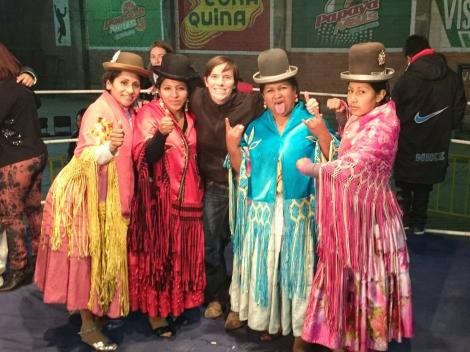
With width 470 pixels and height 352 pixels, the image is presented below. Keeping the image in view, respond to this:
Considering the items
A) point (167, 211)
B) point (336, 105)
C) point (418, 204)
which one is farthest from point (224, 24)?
point (336, 105)

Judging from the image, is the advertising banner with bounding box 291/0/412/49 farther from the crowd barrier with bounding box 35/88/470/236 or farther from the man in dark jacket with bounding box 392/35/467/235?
the man in dark jacket with bounding box 392/35/467/235

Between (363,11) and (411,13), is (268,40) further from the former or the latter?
(411,13)

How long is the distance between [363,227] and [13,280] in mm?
2704

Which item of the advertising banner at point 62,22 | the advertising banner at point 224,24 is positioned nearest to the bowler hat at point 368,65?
the advertising banner at point 224,24

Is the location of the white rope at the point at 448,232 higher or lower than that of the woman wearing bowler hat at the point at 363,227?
lower

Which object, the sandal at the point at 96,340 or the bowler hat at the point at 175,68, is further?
the sandal at the point at 96,340

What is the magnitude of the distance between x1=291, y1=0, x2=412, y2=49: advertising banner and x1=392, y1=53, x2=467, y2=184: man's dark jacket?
6020 mm

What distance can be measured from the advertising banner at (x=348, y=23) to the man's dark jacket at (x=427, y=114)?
602 cm

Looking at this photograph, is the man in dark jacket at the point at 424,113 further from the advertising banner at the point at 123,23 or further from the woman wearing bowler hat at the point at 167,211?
the advertising banner at the point at 123,23

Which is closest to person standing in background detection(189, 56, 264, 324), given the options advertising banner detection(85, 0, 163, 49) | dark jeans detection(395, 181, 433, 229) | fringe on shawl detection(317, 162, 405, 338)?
fringe on shawl detection(317, 162, 405, 338)

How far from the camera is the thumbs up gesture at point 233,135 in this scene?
120 inches

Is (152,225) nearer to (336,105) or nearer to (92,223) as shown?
(92,223)

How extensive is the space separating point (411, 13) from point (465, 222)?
5.95 meters

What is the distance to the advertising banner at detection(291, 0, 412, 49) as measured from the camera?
10.6 metres
